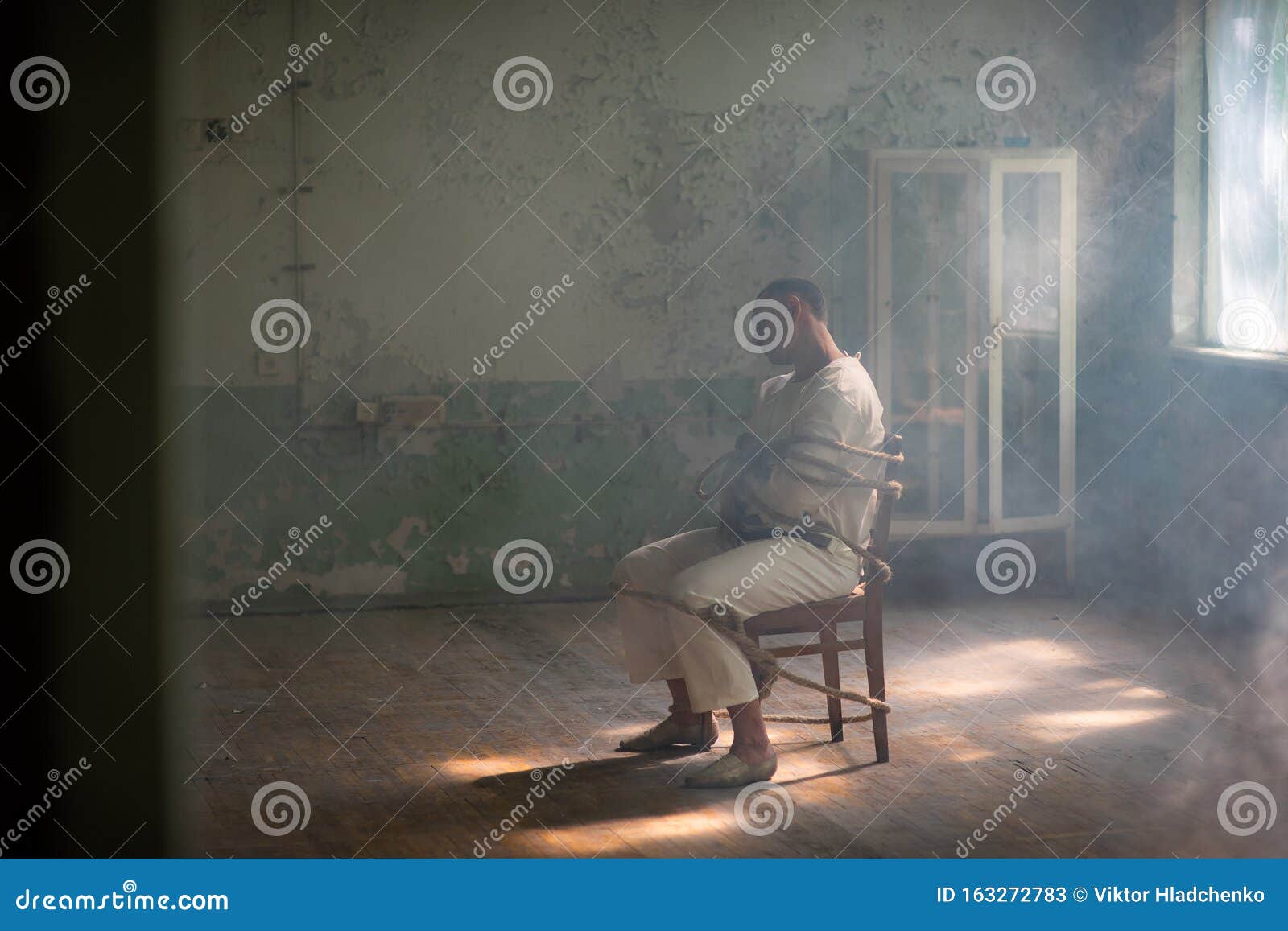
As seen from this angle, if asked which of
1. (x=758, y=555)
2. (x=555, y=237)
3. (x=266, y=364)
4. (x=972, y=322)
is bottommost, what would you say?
(x=758, y=555)

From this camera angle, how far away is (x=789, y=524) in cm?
410

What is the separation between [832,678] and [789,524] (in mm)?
529

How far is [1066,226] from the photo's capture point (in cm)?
660

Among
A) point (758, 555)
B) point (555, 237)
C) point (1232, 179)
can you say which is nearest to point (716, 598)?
point (758, 555)

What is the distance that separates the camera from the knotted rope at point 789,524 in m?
3.93

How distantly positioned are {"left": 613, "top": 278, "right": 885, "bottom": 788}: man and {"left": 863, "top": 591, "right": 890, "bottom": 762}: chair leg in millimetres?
136

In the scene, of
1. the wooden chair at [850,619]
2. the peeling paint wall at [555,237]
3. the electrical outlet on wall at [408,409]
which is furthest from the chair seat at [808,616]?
the electrical outlet on wall at [408,409]

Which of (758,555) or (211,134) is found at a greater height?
(211,134)

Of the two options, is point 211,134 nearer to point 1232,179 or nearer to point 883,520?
point 883,520

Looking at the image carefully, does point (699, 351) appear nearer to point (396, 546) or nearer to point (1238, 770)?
point (396, 546)

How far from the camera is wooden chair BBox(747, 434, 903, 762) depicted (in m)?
4.04

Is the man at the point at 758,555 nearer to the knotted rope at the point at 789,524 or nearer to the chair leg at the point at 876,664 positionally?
the knotted rope at the point at 789,524

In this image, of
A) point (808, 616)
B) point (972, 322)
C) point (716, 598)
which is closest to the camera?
point (716, 598)

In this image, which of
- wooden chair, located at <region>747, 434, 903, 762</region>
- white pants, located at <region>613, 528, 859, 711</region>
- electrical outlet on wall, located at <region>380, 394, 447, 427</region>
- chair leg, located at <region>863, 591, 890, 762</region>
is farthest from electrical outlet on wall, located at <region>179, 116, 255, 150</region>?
chair leg, located at <region>863, 591, 890, 762</region>
